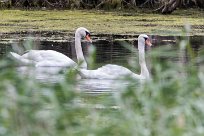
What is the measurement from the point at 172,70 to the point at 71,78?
2.12 feet

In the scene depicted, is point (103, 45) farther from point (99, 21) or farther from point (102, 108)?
point (102, 108)

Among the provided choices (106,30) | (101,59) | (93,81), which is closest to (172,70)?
(93,81)

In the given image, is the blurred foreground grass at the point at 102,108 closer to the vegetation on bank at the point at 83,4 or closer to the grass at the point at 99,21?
the grass at the point at 99,21

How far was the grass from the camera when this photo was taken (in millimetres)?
16828

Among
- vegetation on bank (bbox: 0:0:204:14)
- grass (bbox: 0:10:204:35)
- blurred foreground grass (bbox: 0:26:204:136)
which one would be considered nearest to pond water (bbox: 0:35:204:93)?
grass (bbox: 0:10:204:35)

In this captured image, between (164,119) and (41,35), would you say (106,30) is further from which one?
(164,119)

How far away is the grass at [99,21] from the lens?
16828mm

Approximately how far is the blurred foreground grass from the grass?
10.7 metres

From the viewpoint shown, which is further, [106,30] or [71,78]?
[106,30]

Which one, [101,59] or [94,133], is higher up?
[94,133]

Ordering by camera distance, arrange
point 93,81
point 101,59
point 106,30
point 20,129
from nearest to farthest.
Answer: point 20,129 < point 93,81 < point 101,59 < point 106,30

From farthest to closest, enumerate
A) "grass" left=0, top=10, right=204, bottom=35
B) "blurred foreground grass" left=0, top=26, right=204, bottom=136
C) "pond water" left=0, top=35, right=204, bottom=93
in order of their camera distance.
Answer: "grass" left=0, top=10, right=204, bottom=35 < "pond water" left=0, top=35, right=204, bottom=93 < "blurred foreground grass" left=0, top=26, right=204, bottom=136

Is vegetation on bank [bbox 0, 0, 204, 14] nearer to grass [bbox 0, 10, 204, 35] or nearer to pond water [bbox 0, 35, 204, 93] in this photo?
grass [bbox 0, 10, 204, 35]

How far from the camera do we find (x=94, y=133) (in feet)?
12.6
